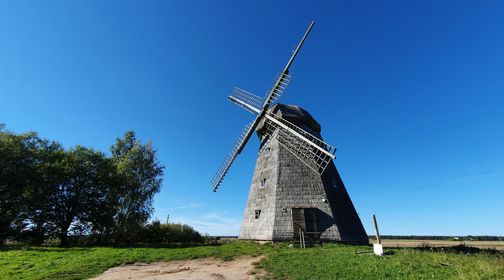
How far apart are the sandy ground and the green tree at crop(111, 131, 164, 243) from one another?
14265mm

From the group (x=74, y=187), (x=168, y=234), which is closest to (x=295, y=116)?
(x=168, y=234)

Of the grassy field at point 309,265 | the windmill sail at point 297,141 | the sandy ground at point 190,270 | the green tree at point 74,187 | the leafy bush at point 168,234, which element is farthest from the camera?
the leafy bush at point 168,234

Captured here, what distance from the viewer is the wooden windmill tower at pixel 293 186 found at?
18750 mm

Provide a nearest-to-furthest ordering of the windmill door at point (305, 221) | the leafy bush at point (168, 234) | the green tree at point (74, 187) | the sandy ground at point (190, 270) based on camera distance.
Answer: the sandy ground at point (190, 270) < the windmill door at point (305, 221) < the green tree at point (74, 187) < the leafy bush at point (168, 234)

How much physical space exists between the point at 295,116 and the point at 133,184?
18130mm

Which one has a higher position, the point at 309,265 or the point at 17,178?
the point at 17,178

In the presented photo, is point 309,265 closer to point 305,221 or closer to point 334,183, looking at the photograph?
point 305,221

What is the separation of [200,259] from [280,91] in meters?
15.4

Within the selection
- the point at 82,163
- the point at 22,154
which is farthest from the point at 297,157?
the point at 22,154

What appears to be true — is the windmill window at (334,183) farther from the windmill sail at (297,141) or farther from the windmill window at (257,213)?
the windmill window at (257,213)

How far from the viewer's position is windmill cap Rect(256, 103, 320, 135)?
23.1m

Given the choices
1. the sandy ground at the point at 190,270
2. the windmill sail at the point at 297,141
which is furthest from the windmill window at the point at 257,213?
the sandy ground at the point at 190,270

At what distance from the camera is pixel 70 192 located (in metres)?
25.4

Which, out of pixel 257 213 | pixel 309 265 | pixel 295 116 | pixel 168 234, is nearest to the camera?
pixel 309 265
